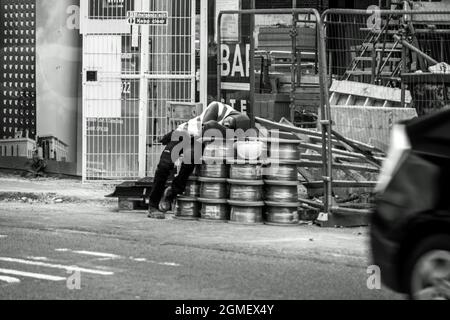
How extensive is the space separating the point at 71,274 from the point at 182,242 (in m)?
2.37

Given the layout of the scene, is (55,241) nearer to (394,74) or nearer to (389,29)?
(394,74)

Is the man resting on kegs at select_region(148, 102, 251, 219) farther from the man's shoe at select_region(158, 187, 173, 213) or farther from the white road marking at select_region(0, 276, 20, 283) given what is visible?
the white road marking at select_region(0, 276, 20, 283)

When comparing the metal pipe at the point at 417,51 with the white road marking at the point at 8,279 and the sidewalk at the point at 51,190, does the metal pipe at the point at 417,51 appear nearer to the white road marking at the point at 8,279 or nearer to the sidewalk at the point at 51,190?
the sidewalk at the point at 51,190

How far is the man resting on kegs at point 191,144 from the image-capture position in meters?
12.2

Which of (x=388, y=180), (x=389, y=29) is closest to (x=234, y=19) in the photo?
(x=389, y=29)

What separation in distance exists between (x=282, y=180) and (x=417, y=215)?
609cm

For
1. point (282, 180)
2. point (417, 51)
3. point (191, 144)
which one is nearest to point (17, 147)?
point (191, 144)

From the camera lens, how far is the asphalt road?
23.8ft

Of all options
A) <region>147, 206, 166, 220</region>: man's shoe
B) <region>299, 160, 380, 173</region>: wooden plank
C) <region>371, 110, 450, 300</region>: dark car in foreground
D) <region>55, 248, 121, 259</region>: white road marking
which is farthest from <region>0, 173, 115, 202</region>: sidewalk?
<region>371, 110, 450, 300</region>: dark car in foreground

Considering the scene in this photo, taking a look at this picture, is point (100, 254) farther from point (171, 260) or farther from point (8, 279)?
point (8, 279)

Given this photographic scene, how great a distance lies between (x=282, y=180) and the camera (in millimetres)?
11812

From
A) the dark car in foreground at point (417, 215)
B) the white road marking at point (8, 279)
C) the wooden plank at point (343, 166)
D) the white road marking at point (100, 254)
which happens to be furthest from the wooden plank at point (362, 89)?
the dark car in foreground at point (417, 215)

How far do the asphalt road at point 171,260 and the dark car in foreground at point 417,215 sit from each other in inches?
50.6

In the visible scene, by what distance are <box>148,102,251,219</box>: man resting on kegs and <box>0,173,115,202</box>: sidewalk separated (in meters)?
2.12
